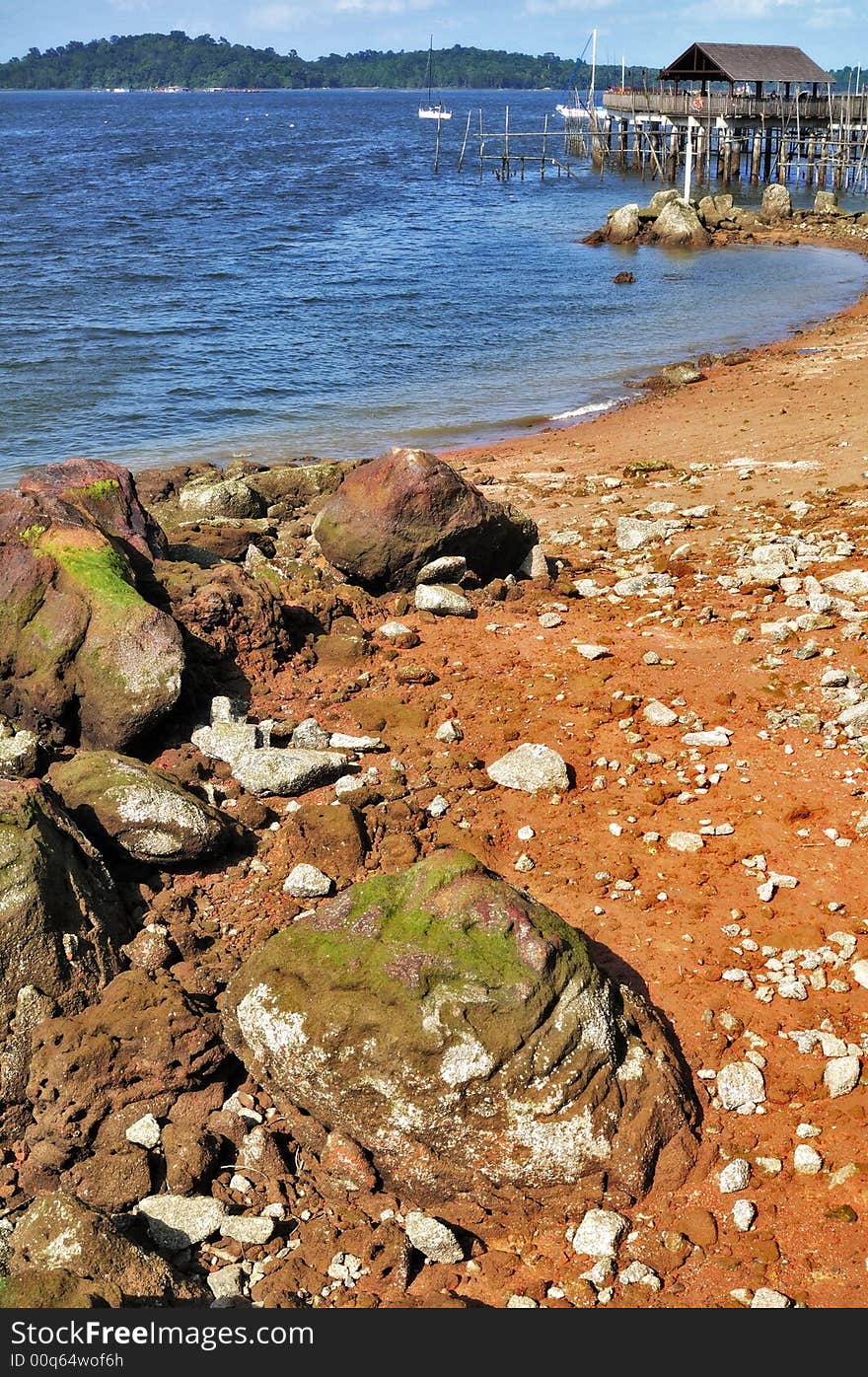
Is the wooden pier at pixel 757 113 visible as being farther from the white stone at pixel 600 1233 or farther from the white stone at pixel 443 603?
the white stone at pixel 600 1233

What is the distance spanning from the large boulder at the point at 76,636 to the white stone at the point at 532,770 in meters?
2.19

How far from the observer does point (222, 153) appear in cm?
8244

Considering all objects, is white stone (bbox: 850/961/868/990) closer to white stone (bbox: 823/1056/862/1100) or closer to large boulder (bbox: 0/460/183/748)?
white stone (bbox: 823/1056/862/1100)

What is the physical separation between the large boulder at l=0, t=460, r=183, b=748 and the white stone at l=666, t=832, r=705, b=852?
3306 mm

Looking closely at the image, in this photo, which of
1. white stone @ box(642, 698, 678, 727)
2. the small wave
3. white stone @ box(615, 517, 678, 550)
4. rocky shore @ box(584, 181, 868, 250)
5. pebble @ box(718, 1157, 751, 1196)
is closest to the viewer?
pebble @ box(718, 1157, 751, 1196)

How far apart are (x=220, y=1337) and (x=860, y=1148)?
2717mm

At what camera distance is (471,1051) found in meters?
4.68

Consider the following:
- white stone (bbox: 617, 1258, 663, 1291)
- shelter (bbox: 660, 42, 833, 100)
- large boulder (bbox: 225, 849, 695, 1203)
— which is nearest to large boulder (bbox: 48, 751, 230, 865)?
large boulder (bbox: 225, 849, 695, 1203)

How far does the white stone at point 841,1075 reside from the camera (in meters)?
5.25

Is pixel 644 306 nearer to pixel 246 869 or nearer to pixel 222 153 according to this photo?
pixel 246 869

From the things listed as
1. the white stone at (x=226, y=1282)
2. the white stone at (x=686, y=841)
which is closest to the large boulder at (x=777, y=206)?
the white stone at (x=686, y=841)

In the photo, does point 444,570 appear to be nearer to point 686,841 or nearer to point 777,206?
point 686,841

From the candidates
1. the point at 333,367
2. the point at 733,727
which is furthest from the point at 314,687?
the point at 333,367

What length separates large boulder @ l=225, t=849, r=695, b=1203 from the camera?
4.72 meters
